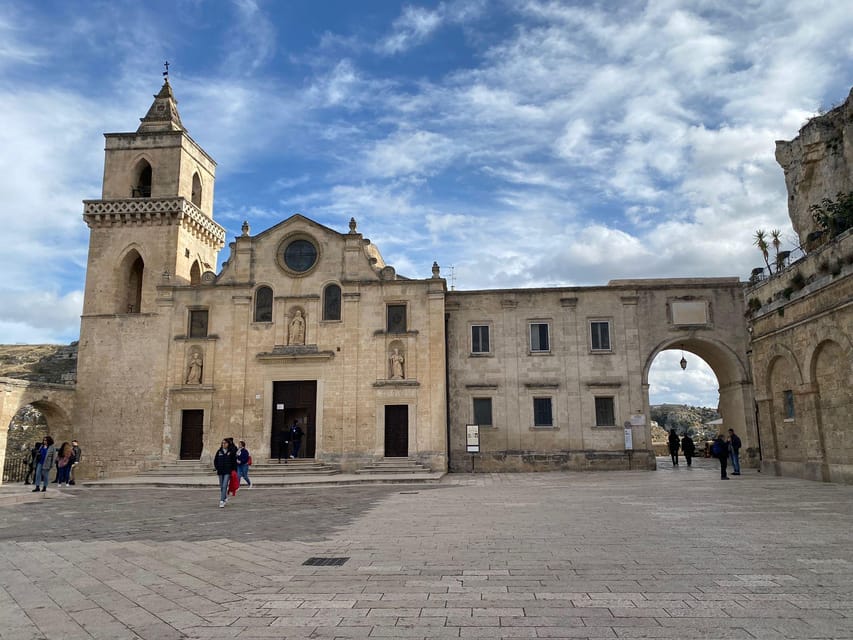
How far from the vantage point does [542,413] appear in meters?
31.1

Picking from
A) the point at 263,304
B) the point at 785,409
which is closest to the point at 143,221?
the point at 263,304

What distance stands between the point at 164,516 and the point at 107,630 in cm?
993

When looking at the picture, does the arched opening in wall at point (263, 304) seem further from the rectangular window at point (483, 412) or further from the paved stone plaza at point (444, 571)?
the paved stone plaza at point (444, 571)

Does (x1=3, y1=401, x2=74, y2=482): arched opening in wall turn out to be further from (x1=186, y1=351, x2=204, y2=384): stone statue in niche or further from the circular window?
the circular window

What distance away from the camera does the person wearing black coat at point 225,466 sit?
17.4 m

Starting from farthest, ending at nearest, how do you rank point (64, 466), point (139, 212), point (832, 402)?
→ point (139, 212) < point (64, 466) < point (832, 402)

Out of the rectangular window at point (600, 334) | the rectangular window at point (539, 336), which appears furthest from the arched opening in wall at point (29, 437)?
the rectangular window at point (600, 334)

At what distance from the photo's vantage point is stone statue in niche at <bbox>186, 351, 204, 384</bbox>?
105 feet

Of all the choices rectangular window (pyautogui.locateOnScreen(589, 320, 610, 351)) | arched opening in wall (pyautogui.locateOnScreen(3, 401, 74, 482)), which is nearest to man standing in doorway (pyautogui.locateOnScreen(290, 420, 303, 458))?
arched opening in wall (pyautogui.locateOnScreen(3, 401, 74, 482))

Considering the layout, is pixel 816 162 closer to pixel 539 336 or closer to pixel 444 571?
pixel 539 336

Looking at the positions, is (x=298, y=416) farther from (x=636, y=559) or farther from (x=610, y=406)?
(x=636, y=559)

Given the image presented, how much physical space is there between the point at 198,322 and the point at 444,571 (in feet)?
90.3

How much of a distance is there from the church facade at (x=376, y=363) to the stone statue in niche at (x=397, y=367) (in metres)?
0.05

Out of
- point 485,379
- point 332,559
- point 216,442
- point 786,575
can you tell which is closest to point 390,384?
point 485,379
